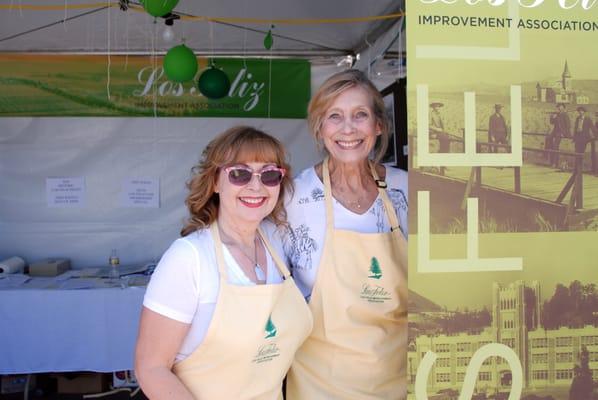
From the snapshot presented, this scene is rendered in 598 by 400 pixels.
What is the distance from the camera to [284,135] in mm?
4434

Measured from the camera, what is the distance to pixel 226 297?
3.92 feet

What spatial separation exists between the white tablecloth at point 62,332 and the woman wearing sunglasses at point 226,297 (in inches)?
84.4

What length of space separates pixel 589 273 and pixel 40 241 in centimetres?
411

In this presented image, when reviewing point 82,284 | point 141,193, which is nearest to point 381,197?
point 82,284

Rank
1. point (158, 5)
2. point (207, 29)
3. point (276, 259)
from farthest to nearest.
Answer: point (207, 29)
point (158, 5)
point (276, 259)

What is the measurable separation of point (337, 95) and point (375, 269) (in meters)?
0.47

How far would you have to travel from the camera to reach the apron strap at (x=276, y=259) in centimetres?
134

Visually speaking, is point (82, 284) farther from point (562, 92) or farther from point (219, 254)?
point (562, 92)

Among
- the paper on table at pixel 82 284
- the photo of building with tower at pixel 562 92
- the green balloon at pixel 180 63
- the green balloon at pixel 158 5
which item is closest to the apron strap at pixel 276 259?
the photo of building with tower at pixel 562 92

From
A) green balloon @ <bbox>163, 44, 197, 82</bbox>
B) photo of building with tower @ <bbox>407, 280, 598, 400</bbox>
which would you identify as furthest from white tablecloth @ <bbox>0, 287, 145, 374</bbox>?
photo of building with tower @ <bbox>407, 280, 598, 400</bbox>

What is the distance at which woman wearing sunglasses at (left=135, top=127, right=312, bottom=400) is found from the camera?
1165 millimetres

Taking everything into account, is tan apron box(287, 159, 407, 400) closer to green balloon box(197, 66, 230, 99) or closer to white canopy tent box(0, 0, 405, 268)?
green balloon box(197, 66, 230, 99)

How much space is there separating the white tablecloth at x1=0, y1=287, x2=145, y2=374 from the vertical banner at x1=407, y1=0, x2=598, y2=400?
2.52 meters

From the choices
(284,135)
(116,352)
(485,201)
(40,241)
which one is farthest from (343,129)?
(40,241)
